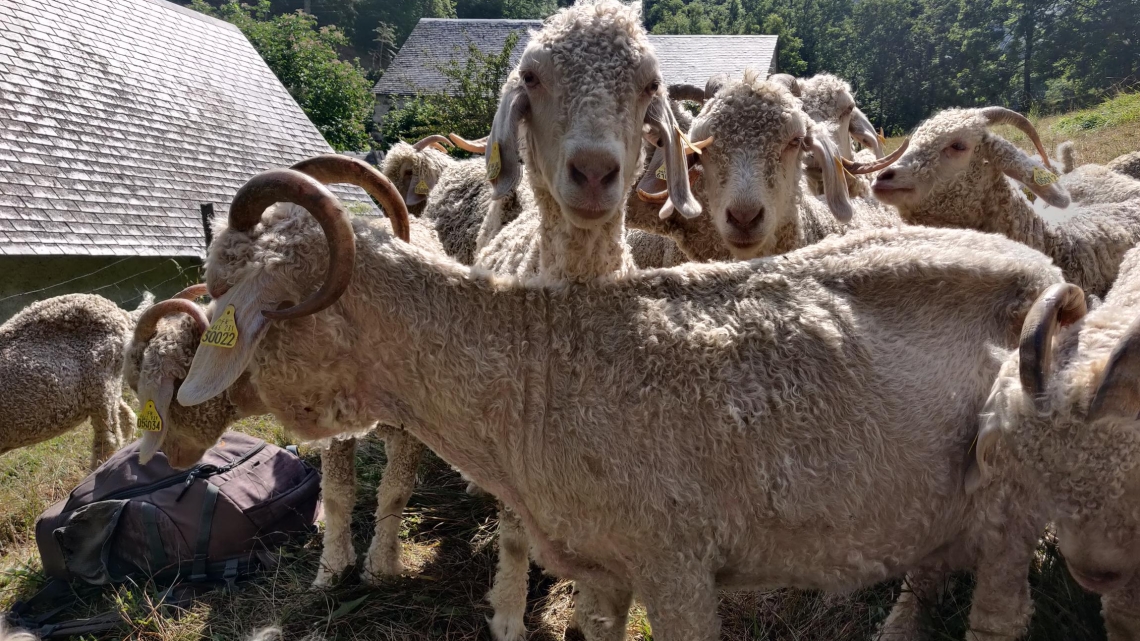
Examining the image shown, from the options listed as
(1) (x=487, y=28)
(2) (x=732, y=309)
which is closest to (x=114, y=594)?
(2) (x=732, y=309)

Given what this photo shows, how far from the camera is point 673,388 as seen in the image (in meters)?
2.20

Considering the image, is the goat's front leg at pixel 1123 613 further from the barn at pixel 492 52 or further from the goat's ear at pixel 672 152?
the barn at pixel 492 52

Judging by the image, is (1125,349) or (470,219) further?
(470,219)

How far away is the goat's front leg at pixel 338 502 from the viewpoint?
4.10 metres

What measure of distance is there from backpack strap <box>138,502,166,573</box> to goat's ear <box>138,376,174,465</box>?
69.7 inches

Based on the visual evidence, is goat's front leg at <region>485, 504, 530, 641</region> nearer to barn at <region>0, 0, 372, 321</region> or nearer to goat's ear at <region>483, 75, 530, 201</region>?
goat's ear at <region>483, 75, 530, 201</region>

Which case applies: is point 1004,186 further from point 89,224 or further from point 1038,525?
point 89,224

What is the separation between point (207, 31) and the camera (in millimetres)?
17469

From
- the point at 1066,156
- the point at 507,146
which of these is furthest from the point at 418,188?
the point at 1066,156

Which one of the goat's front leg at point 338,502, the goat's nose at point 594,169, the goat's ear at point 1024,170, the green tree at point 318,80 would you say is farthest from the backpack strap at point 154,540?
the green tree at point 318,80

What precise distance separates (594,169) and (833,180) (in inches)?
75.7

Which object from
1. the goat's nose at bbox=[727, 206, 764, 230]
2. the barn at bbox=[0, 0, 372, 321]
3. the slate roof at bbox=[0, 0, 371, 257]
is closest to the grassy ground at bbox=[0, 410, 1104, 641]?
the goat's nose at bbox=[727, 206, 764, 230]

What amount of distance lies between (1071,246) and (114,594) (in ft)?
18.7

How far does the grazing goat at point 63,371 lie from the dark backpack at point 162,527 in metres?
1.31
